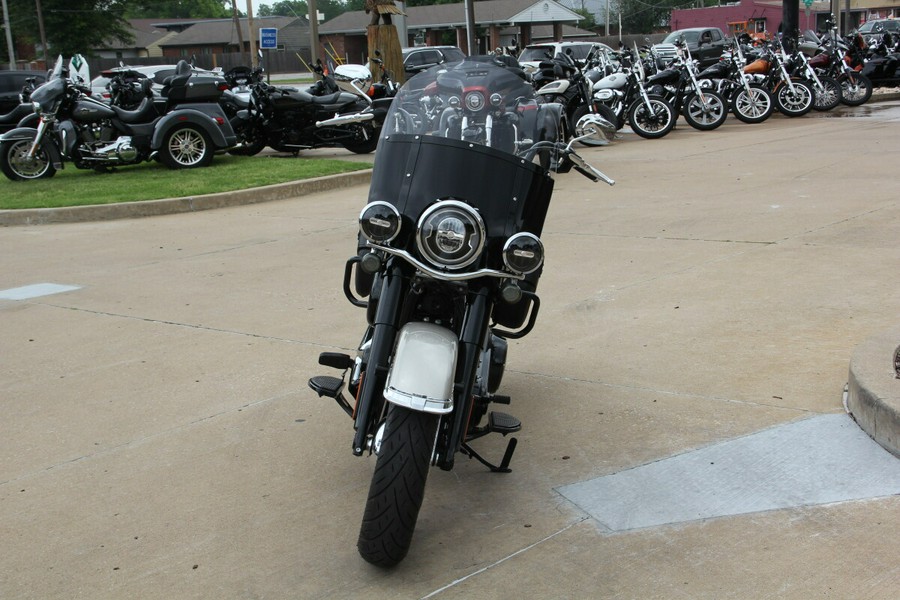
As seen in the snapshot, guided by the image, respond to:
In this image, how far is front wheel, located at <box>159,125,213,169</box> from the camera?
14.4 metres

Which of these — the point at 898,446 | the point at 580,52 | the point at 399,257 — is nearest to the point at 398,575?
the point at 399,257

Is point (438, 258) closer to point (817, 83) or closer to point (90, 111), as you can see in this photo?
point (90, 111)

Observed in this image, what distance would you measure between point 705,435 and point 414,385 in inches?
66.2

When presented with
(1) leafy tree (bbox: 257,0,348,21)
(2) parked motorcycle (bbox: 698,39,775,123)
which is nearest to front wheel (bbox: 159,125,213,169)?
(2) parked motorcycle (bbox: 698,39,775,123)

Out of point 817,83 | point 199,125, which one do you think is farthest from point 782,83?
point 199,125

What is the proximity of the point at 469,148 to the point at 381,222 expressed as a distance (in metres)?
0.42

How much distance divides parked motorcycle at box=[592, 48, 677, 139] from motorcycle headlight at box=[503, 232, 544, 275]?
14.6 meters

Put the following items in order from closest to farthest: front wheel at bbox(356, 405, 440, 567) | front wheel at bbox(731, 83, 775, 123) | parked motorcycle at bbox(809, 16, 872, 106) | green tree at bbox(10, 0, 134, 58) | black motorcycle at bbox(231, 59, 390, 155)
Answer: front wheel at bbox(356, 405, 440, 567) → black motorcycle at bbox(231, 59, 390, 155) → front wheel at bbox(731, 83, 775, 123) → parked motorcycle at bbox(809, 16, 872, 106) → green tree at bbox(10, 0, 134, 58)

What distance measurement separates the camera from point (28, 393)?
17.5 feet

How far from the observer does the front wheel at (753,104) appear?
61.9 feet

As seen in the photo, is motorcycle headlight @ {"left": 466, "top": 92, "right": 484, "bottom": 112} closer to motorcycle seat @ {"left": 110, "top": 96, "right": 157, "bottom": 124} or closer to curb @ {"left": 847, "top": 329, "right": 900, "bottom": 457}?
curb @ {"left": 847, "top": 329, "right": 900, "bottom": 457}

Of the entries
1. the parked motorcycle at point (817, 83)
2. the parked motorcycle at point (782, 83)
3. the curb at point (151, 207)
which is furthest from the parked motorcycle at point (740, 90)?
the curb at point (151, 207)

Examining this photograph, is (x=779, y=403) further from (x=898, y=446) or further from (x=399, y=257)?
(x=399, y=257)

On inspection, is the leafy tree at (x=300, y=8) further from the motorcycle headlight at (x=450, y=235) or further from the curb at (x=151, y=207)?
the motorcycle headlight at (x=450, y=235)
